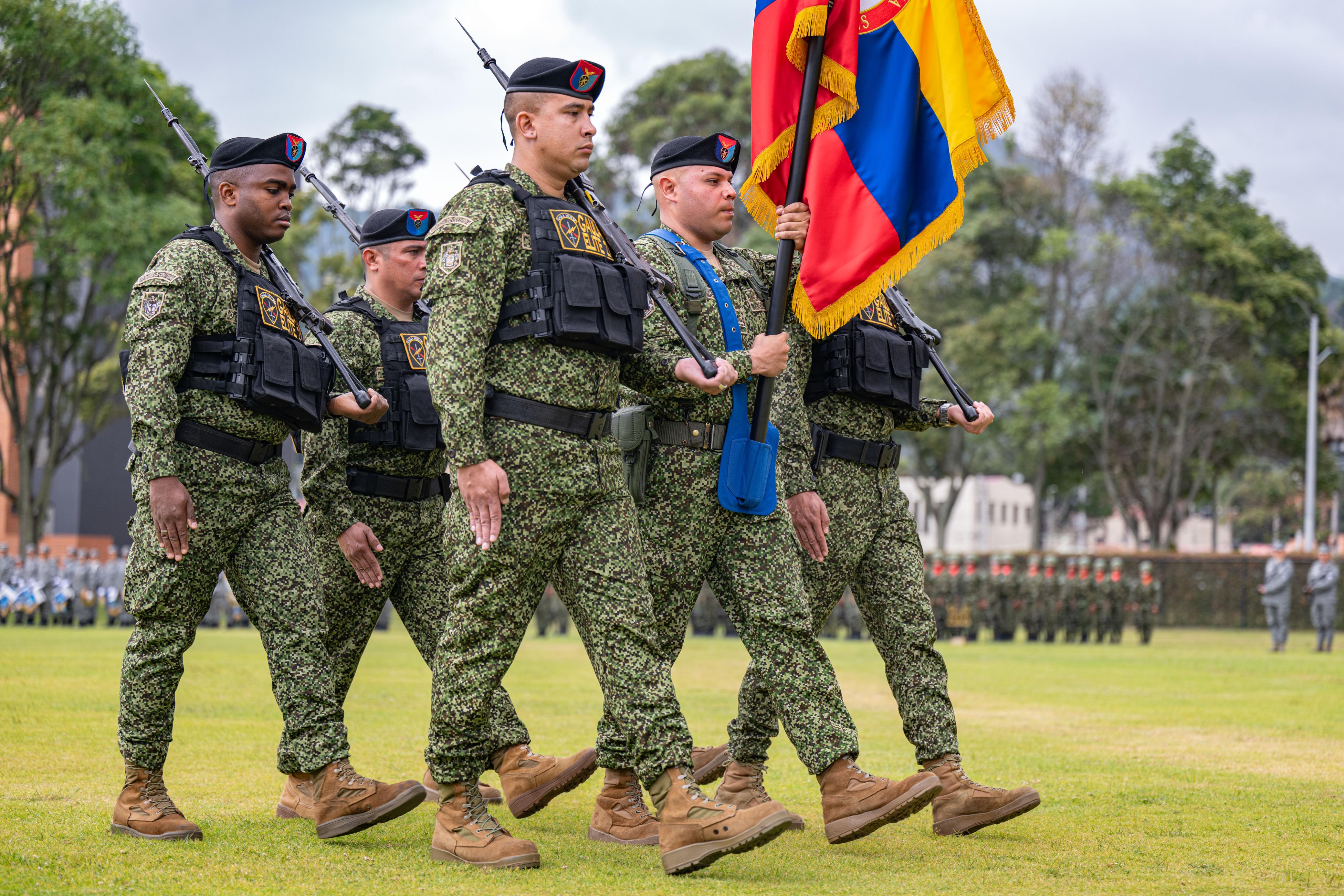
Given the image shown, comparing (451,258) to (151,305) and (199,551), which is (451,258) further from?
(199,551)

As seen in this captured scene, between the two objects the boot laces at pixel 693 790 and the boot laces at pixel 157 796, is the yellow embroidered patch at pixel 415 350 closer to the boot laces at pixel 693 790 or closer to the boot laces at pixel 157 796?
the boot laces at pixel 157 796

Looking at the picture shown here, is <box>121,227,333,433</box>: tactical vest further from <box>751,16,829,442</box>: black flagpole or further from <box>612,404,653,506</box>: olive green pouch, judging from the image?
<box>751,16,829,442</box>: black flagpole

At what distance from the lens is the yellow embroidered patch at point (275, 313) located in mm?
5312

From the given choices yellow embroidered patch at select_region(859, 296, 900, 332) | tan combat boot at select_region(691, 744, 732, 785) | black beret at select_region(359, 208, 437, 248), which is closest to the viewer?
yellow embroidered patch at select_region(859, 296, 900, 332)

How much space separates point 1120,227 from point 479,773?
138 ft

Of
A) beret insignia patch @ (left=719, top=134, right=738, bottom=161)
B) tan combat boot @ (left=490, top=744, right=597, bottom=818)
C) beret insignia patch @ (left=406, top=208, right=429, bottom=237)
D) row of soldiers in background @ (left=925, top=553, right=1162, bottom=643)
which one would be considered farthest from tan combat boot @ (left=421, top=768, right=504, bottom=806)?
row of soldiers in background @ (left=925, top=553, right=1162, bottom=643)

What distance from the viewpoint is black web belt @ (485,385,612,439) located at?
4578 mm

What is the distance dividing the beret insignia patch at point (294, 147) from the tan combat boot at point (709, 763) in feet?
10.1

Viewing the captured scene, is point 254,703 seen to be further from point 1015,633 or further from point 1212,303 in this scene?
point 1212,303

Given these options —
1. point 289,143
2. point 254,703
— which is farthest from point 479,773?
point 254,703

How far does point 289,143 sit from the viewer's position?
5.49 metres

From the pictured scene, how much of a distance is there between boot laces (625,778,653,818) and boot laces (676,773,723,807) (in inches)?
34.6

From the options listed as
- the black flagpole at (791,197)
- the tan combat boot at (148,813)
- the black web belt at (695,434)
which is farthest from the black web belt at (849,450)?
the tan combat boot at (148,813)

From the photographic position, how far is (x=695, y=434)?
5.02 m
